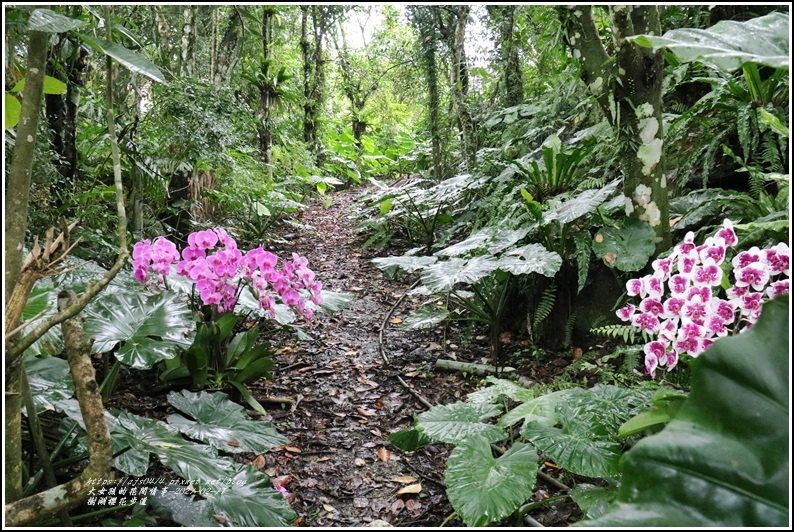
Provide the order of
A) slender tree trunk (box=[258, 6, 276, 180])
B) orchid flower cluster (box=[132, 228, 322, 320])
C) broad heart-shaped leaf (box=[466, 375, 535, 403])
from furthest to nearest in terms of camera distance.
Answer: slender tree trunk (box=[258, 6, 276, 180]) → orchid flower cluster (box=[132, 228, 322, 320]) → broad heart-shaped leaf (box=[466, 375, 535, 403])

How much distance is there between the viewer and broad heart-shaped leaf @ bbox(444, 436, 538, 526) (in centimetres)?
121

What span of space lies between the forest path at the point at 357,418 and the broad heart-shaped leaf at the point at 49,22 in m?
1.48

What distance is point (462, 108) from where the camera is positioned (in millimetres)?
5004

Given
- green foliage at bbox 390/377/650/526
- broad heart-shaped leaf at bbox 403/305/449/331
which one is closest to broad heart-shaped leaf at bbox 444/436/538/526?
green foliage at bbox 390/377/650/526

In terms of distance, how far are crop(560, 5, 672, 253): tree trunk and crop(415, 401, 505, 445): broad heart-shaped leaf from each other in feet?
4.05

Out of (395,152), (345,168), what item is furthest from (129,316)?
(395,152)

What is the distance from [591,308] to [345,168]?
7.98m

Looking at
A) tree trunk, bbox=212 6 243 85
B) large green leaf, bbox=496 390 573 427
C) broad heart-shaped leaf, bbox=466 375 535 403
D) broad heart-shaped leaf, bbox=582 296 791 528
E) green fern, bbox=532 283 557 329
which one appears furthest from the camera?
tree trunk, bbox=212 6 243 85

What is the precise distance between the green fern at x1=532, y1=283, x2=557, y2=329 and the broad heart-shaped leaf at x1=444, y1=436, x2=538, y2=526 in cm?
118

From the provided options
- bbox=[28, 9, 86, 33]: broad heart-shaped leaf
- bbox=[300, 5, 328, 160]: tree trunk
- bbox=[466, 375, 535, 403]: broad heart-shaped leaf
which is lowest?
bbox=[466, 375, 535, 403]: broad heart-shaped leaf

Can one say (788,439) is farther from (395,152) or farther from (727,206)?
(395,152)

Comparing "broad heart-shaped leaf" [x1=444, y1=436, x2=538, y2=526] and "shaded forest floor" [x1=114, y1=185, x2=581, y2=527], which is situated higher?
"broad heart-shaped leaf" [x1=444, y1=436, x2=538, y2=526]

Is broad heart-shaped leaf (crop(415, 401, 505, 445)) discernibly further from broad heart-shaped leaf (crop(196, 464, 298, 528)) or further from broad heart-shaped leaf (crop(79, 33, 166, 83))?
broad heart-shaped leaf (crop(79, 33, 166, 83))

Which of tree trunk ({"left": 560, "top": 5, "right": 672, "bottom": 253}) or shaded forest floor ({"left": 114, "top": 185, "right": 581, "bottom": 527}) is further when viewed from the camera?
tree trunk ({"left": 560, "top": 5, "right": 672, "bottom": 253})
